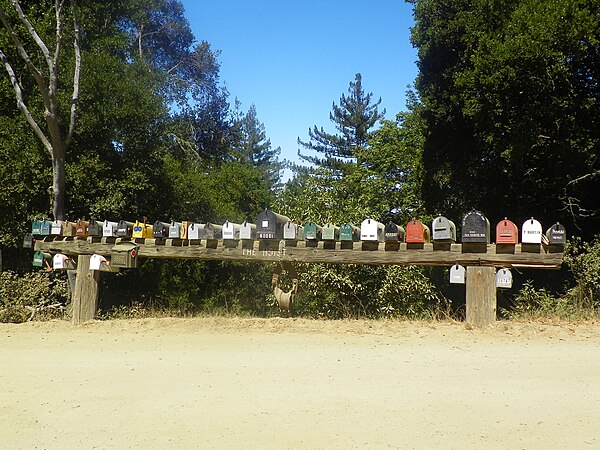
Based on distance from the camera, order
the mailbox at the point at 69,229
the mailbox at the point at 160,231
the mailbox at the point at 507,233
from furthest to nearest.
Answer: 1. the mailbox at the point at 69,229
2. the mailbox at the point at 160,231
3. the mailbox at the point at 507,233

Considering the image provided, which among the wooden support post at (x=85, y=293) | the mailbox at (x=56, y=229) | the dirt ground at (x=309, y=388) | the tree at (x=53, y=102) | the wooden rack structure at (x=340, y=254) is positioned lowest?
the dirt ground at (x=309, y=388)

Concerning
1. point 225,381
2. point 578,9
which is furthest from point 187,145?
point 225,381

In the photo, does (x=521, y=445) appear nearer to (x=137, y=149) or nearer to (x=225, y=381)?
(x=225, y=381)

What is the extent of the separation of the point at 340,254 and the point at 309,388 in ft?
10.6

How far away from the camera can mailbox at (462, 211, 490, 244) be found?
7508 millimetres

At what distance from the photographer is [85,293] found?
887 centimetres

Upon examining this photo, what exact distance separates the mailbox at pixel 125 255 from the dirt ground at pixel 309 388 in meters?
1.13

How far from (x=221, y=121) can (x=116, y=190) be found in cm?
1373

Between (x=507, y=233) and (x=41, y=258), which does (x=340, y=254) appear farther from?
(x=41, y=258)

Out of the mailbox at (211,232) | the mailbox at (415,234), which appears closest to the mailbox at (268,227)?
the mailbox at (211,232)

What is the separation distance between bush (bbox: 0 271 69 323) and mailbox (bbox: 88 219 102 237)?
2.12 m

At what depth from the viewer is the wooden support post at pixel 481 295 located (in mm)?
7602

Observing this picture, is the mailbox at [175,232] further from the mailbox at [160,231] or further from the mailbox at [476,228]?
the mailbox at [476,228]

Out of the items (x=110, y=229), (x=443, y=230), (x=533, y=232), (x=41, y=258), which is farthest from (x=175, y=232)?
(x=533, y=232)
